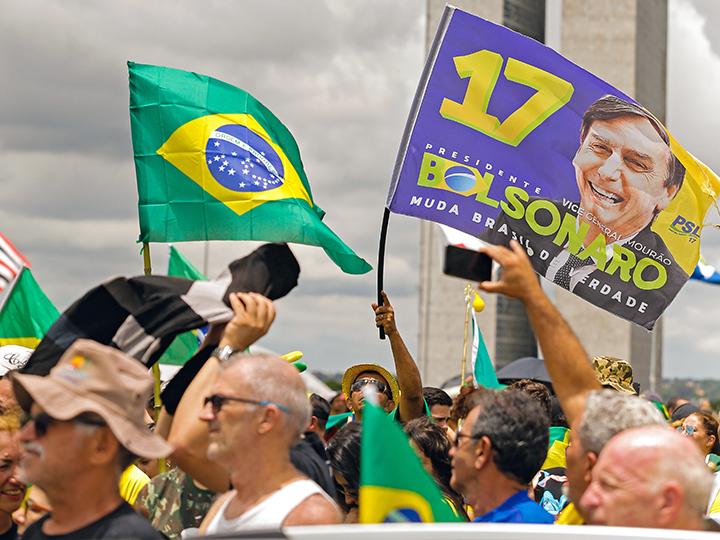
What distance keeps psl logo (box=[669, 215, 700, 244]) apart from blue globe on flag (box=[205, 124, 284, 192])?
83.5 inches

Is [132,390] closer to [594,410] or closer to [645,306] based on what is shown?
[594,410]

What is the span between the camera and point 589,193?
6.76 metres

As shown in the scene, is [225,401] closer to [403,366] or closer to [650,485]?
[650,485]

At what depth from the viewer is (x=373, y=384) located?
7.38 m

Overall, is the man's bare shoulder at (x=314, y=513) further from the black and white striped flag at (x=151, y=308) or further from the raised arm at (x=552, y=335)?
the black and white striped flag at (x=151, y=308)

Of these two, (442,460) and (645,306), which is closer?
(442,460)

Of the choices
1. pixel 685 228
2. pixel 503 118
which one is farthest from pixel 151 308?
pixel 685 228

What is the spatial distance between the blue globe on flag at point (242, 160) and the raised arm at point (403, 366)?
931 millimetres

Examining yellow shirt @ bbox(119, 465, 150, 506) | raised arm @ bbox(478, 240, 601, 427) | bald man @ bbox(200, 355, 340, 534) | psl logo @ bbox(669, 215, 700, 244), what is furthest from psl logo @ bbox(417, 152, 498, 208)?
bald man @ bbox(200, 355, 340, 534)

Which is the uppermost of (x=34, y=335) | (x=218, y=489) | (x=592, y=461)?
(x=592, y=461)

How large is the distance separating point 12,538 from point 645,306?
11.1 feet

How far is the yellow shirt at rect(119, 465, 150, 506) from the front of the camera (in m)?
5.71

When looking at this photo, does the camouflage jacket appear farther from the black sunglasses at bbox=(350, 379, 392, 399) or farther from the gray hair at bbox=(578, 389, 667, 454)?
the black sunglasses at bbox=(350, 379, 392, 399)

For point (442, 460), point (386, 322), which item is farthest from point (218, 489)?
point (386, 322)
